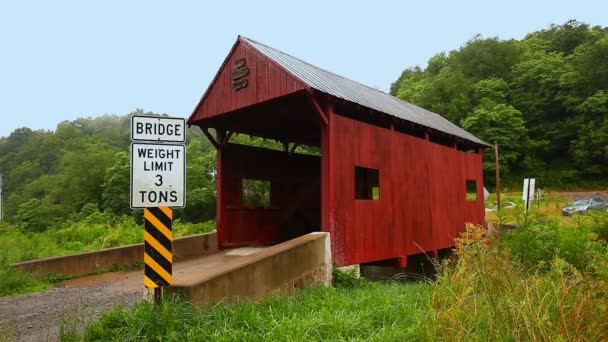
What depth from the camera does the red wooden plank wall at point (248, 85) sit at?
789cm

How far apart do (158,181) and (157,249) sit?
679mm

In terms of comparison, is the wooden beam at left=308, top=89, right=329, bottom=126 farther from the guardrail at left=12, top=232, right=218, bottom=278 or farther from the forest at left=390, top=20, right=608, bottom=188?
the forest at left=390, top=20, right=608, bottom=188

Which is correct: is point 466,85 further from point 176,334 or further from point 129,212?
point 176,334

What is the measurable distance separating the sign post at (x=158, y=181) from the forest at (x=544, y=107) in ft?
120

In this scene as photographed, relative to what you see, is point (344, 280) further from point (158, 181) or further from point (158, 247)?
point (158, 181)

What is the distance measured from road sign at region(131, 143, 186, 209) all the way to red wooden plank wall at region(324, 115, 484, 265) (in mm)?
3674

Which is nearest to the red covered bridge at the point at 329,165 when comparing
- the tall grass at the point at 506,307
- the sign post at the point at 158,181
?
the tall grass at the point at 506,307

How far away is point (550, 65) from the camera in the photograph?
4097 centimetres

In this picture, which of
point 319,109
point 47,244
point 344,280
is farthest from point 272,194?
point 47,244

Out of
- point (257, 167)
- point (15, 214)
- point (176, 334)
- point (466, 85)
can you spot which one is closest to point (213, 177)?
point (15, 214)

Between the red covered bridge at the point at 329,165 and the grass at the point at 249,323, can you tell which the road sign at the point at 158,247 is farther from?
the red covered bridge at the point at 329,165

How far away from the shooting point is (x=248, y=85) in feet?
28.3

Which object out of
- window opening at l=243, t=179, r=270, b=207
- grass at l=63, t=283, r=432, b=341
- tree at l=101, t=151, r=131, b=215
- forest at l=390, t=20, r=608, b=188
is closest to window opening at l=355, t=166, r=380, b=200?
window opening at l=243, t=179, r=270, b=207

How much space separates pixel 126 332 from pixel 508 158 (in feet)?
129
